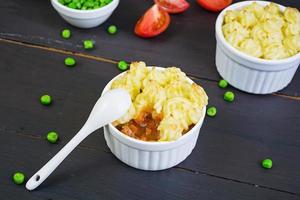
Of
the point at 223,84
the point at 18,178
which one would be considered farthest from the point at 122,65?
the point at 18,178

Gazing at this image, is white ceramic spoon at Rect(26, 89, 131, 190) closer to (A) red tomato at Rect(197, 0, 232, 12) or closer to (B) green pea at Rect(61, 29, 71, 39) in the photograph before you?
(B) green pea at Rect(61, 29, 71, 39)

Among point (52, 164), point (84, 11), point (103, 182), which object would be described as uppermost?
point (84, 11)

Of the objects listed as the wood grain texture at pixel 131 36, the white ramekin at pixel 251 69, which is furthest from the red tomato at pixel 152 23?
the white ramekin at pixel 251 69

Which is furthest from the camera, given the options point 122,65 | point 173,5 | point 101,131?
point 173,5

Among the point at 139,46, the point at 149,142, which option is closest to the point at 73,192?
the point at 149,142

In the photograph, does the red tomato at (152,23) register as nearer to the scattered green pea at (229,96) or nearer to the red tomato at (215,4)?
the red tomato at (215,4)

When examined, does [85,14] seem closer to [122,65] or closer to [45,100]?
[122,65]

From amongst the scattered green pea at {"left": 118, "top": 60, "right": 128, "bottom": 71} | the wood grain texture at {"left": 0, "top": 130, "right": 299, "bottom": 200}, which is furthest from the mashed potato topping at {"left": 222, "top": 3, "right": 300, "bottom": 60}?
the wood grain texture at {"left": 0, "top": 130, "right": 299, "bottom": 200}

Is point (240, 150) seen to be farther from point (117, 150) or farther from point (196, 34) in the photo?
point (196, 34)
